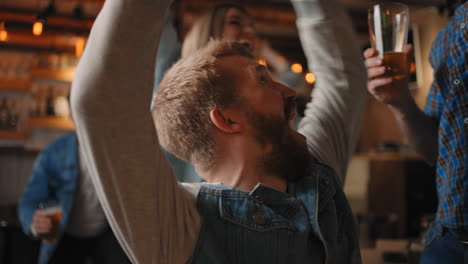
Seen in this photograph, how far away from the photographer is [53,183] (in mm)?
2826

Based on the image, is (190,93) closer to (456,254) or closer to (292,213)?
(292,213)

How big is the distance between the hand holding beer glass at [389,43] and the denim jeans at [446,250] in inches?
16.1

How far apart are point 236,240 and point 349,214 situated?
0.32m

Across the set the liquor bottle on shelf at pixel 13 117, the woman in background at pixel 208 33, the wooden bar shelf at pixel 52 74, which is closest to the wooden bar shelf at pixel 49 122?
the liquor bottle on shelf at pixel 13 117

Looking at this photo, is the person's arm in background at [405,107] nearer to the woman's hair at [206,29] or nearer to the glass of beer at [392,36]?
the glass of beer at [392,36]

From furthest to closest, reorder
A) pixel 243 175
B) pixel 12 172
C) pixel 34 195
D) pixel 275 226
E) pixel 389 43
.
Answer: pixel 12 172
pixel 34 195
pixel 389 43
pixel 243 175
pixel 275 226

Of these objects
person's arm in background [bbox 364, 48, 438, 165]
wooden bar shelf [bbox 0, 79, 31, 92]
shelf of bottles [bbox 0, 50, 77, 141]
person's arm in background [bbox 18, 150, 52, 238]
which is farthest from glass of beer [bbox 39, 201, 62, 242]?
wooden bar shelf [bbox 0, 79, 31, 92]

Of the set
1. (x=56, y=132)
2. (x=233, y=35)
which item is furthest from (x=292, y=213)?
(x=56, y=132)

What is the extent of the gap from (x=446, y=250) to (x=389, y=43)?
0.52 meters

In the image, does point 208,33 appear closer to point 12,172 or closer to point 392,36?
point 392,36

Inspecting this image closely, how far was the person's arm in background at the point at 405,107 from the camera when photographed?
115cm

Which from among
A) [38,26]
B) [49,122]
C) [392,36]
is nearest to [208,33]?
[392,36]

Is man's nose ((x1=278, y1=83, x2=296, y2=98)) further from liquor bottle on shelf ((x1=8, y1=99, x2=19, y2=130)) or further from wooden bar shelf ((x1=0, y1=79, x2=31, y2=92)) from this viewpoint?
Result: liquor bottle on shelf ((x1=8, y1=99, x2=19, y2=130))

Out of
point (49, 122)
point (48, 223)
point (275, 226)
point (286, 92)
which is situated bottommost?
point (48, 223)
